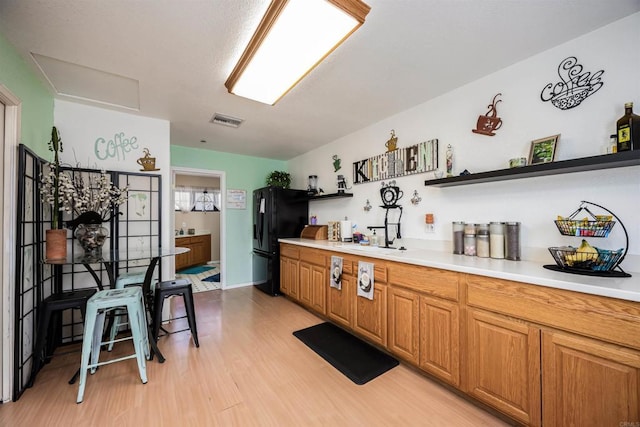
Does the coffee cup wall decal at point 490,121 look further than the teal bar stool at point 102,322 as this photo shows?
Yes

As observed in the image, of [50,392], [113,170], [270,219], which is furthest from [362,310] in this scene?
[113,170]

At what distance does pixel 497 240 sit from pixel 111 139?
381cm

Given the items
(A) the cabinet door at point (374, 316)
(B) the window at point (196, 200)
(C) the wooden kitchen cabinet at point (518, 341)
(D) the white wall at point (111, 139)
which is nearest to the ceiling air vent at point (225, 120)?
(D) the white wall at point (111, 139)

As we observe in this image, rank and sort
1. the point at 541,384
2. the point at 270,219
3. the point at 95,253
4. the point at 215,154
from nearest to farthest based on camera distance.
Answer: the point at 541,384 < the point at 95,253 < the point at 270,219 < the point at 215,154

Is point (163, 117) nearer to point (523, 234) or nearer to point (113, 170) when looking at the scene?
point (113, 170)

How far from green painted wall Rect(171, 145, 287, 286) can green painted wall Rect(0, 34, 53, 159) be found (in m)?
1.85

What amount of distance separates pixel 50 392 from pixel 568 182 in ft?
12.6

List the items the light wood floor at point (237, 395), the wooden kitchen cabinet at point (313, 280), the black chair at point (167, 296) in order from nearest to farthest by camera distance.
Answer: the light wood floor at point (237, 395)
the black chair at point (167, 296)
the wooden kitchen cabinet at point (313, 280)

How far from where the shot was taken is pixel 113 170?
2693 mm

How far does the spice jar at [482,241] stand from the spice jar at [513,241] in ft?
0.45

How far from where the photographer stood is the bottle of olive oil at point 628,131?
133cm

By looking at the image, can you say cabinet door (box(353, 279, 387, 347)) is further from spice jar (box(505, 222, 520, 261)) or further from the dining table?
the dining table

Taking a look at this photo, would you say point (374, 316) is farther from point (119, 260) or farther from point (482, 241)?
point (119, 260)

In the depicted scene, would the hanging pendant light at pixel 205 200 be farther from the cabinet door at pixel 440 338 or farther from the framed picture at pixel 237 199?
the cabinet door at pixel 440 338
